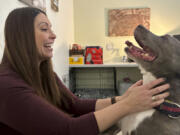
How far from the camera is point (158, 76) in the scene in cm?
83

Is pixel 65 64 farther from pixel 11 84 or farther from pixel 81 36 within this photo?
pixel 11 84

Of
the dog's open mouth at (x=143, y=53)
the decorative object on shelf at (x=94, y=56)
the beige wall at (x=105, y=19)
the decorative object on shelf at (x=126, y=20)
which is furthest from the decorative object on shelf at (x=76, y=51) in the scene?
the dog's open mouth at (x=143, y=53)

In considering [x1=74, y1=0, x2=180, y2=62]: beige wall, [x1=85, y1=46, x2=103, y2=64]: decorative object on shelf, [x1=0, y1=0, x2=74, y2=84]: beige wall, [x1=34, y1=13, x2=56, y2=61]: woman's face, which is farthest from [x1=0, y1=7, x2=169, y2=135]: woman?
[x1=74, y1=0, x2=180, y2=62]: beige wall

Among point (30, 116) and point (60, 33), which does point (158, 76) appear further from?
point (60, 33)

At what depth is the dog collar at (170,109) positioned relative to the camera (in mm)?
744

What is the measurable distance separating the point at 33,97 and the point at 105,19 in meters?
2.78

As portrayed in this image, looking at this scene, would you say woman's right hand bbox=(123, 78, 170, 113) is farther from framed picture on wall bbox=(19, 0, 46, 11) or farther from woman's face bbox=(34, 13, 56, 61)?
framed picture on wall bbox=(19, 0, 46, 11)

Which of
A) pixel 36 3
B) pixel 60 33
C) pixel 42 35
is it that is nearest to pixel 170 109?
pixel 42 35

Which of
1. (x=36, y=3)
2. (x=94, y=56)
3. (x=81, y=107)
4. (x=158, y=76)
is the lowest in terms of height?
(x=81, y=107)

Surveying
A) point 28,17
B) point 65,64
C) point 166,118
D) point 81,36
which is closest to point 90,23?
point 81,36

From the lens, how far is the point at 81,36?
3.26 meters

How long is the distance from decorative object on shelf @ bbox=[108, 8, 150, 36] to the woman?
237 cm

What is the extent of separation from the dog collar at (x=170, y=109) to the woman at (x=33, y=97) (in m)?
0.03

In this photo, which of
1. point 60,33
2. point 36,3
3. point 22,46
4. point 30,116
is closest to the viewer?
point 30,116
